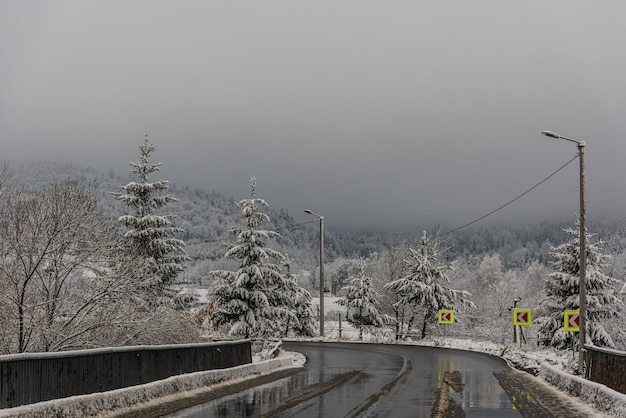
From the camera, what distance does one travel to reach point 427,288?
5844 cm

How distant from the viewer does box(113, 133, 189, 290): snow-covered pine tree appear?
41062mm

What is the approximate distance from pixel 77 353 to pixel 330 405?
5337 mm

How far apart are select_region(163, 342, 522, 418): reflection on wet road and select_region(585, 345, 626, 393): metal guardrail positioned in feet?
7.23

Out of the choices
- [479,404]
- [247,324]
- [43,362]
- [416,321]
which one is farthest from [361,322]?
[43,362]

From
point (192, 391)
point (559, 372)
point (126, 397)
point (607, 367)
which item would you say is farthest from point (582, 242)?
point (126, 397)

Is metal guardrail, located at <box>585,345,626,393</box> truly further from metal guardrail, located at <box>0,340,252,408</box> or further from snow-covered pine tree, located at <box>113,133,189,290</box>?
snow-covered pine tree, located at <box>113,133,189,290</box>

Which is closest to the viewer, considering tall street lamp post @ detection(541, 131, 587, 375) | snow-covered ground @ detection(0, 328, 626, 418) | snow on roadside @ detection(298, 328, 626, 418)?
snow-covered ground @ detection(0, 328, 626, 418)

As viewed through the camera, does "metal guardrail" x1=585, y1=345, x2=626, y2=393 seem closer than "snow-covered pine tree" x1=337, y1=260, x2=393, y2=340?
Yes

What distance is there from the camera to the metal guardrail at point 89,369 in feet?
37.5

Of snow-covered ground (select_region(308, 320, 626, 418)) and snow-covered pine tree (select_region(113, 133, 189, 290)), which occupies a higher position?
snow-covered pine tree (select_region(113, 133, 189, 290))

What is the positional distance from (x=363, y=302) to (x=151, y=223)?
30.4 meters

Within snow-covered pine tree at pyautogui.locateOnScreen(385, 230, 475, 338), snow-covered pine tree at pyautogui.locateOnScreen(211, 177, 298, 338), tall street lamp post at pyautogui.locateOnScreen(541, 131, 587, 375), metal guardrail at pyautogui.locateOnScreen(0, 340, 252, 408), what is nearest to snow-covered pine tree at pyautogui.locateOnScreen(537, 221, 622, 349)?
snow-covered pine tree at pyautogui.locateOnScreen(385, 230, 475, 338)

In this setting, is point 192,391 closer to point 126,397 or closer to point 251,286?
point 126,397

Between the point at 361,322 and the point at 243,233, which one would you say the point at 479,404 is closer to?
the point at 243,233
